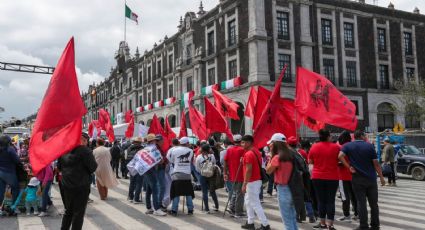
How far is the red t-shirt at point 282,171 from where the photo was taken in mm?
5852

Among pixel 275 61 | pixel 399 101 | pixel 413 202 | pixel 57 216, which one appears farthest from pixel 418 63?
pixel 57 216

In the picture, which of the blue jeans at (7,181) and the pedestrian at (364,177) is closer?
the pedestrian at (364,177)

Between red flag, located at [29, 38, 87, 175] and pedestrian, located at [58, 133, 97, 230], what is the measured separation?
31cm

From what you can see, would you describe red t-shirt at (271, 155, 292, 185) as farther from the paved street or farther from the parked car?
the parked car

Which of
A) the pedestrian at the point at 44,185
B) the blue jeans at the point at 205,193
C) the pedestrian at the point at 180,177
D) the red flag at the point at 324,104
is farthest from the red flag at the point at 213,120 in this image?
the pedestrian at the point at 44,185

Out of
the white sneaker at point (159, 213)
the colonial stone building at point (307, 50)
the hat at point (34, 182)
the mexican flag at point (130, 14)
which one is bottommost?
the white sneaker at point (159, 213)

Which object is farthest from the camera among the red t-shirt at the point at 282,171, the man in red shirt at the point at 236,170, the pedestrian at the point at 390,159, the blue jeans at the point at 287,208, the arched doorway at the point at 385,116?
the arched doorway at the point at 385,116

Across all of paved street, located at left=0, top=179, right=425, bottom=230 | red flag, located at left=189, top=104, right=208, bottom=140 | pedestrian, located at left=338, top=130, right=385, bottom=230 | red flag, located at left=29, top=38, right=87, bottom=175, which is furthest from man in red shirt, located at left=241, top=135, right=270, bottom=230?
red flag, located at left=189, top=104, right=208, bottom=140

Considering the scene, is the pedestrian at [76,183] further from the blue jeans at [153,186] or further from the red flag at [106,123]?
the red flag at [106,123]

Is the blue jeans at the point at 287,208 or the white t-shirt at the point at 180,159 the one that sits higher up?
the white t-shirt at the point at 180,159

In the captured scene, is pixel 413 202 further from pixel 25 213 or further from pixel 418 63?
pixel 418 63

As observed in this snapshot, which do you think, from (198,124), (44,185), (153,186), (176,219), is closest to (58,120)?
(176,219)

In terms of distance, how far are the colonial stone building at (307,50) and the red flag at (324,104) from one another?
1816 centimetres

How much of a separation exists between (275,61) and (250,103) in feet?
48.9
